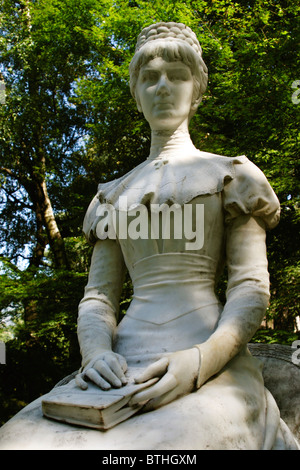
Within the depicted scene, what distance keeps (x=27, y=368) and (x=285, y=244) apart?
5.42 metres

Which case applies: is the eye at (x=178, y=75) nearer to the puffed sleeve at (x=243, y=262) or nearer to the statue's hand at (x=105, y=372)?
the puffed sleeve at (x=243, y=262)

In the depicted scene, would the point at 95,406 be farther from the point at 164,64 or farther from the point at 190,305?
the point at 164,64

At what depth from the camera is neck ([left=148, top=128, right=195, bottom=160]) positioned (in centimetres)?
304

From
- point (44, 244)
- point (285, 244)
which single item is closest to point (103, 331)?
point (285, 244)

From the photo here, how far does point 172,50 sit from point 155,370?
5.95 feet

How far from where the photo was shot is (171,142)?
305cm

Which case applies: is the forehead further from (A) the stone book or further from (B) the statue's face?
(A) the stone book

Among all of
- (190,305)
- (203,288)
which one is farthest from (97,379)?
(203,288)

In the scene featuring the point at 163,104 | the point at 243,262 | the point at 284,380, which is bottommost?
the point at 284,380

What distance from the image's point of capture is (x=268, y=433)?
6.89ft

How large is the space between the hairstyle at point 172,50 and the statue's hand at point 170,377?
170 centimetres

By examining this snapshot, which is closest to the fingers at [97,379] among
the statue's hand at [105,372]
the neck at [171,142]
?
the statue's hand at [105,372]

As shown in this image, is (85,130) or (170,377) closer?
(170,377)
